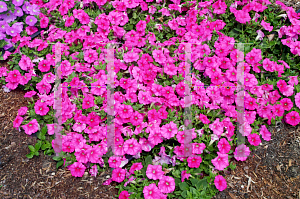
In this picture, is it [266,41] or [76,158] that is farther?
[266,41]

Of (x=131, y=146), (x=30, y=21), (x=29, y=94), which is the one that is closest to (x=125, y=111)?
(x=131, y=146)

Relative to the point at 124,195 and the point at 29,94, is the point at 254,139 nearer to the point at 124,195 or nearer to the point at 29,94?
the point at 124,195

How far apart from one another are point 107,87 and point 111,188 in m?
1.44

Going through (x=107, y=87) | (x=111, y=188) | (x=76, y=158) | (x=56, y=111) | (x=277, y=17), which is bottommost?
(x=111, y=188)

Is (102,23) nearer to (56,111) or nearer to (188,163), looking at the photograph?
(56,111)

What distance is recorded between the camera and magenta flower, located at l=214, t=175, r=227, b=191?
10.0 feet

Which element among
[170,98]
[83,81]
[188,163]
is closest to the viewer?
[188,163]

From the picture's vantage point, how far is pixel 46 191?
3223mm

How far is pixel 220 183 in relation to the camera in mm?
3068

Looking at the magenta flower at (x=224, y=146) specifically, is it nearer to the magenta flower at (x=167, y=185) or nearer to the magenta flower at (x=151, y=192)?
the magenta flower at (x=167, y=185)

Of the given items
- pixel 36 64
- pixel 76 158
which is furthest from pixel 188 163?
pixel 36 64

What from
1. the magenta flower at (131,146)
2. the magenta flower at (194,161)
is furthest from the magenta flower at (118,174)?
the magenta flower at (194,161)

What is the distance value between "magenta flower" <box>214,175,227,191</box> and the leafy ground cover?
0.04 ft

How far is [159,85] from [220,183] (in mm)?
1565
